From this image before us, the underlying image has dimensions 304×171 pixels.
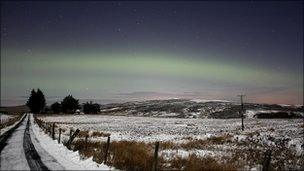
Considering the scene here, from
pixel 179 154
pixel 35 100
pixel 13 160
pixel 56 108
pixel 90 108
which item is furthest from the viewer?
pixel 90 108

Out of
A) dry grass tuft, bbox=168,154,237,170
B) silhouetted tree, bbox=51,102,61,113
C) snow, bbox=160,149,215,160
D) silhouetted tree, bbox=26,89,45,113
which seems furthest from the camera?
silhouetted tree, bbox=51,102,61,113

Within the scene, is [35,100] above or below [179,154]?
above

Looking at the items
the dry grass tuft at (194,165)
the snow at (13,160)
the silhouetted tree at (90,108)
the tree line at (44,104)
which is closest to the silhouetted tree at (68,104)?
the tree line at (44,104)

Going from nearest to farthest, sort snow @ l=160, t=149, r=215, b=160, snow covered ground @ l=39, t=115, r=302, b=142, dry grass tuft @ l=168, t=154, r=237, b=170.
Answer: dry grass tuft @ l=168, t=154, r=237, b=170
snow @ l=160, t=149, r=215, b=160
snow covered ground @ l=39, t=115, r=302, b=142

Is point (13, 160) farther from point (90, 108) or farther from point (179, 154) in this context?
point (90, 108)

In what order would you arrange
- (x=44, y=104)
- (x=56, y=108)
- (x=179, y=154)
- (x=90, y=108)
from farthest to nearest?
(x=90, y=108), (x=56, y=108), (x=44, y=104), (x=179, y=154)

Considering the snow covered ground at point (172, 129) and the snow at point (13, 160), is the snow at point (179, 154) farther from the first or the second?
the snow covered ground at point (172, 129)

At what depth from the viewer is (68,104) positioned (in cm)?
14100

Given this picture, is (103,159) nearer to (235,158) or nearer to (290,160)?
(235,158)

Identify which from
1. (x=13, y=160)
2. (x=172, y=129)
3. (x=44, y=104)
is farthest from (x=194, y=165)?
(x=44, y=104)

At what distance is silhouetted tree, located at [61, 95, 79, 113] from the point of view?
14112 cm

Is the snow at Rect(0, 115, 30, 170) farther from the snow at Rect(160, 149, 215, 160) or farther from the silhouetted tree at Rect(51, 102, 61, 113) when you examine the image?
the silhouetted tree at Rect(51, 102, 61, 113)

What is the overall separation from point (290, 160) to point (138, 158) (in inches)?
376

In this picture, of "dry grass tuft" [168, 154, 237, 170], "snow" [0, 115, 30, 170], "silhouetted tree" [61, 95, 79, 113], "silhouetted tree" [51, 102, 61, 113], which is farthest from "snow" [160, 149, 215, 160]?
"silhouetted tree" [51, 102, 61, 113]
